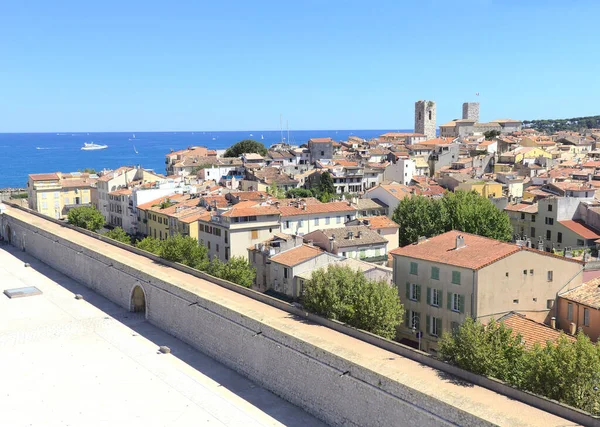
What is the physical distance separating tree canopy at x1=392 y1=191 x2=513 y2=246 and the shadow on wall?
52.2 feet

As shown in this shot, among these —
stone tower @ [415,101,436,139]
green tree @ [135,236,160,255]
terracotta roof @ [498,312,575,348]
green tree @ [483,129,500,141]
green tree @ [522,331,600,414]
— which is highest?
stone tower @ [415,101,436,139]

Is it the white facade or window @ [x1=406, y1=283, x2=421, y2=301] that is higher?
the white facade

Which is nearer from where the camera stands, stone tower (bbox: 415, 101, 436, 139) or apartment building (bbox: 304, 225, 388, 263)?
apartment building (bbox: 304, 225, 388, 263)

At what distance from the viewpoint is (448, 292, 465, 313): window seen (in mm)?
21731

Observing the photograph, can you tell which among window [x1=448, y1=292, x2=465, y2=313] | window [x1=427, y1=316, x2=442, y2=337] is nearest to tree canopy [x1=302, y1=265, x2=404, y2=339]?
window [x1=427, y1=316, x2=442, y2=337]

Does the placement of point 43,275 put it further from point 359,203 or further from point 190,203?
point 359,203

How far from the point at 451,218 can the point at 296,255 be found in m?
12.2

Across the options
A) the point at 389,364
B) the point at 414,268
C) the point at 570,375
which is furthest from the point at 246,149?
the point at 570,375

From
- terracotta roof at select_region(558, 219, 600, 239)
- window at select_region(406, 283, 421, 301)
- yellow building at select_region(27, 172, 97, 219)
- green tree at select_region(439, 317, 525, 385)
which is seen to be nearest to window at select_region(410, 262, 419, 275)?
window at select_region(406, 283, 421, 301)

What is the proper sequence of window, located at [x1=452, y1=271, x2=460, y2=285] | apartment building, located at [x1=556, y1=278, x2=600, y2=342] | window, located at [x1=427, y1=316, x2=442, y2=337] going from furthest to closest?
window, located at [x1=427, y1=316, x2=442, y2=337]
window, located at [x1=452, y1=271, x2=460, y2=285]
apartment building, located at [x1=556, y1=278, x2=600, y2=342]

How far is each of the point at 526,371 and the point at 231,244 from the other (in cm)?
2063

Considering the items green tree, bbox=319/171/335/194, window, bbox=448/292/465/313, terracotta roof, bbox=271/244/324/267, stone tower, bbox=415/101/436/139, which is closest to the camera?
window, bbox=448/292/465/313

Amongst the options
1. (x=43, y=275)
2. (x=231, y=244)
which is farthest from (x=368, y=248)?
(x=43, y=275)

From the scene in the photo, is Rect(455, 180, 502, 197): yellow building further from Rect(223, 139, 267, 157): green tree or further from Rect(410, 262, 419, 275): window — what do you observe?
Rect(223, 139, 267, 157): green tree
